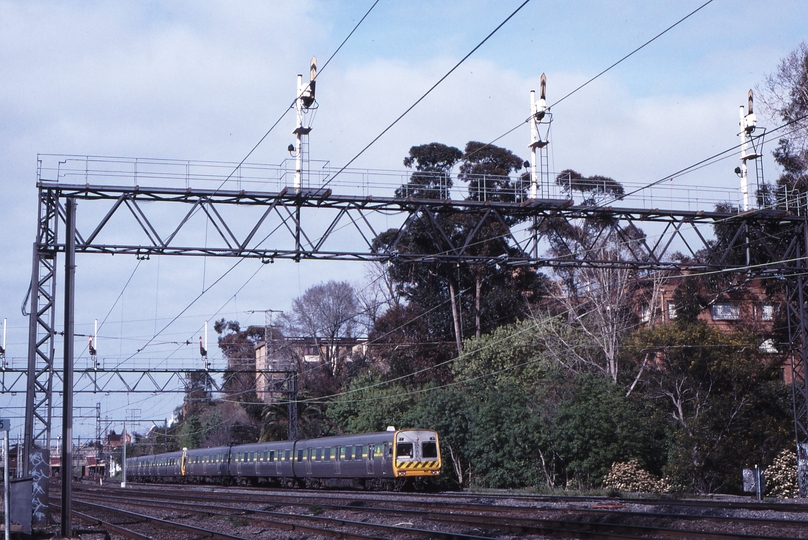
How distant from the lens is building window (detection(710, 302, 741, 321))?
155 feet

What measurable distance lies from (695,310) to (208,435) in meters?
53.8

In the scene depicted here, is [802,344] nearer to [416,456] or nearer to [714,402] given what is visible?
[714,402]

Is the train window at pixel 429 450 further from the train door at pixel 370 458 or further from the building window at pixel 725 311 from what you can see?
the building window at pixel 725 311

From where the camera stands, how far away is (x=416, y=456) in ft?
113

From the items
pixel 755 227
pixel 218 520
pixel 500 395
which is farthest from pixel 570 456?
pixel 218 520

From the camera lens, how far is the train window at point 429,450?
114 feet

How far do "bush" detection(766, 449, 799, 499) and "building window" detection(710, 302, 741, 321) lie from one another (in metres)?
17.6

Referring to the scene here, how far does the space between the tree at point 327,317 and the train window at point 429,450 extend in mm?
31398

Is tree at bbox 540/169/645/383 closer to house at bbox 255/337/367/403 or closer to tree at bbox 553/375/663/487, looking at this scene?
tree at bbox 553/375/663/487

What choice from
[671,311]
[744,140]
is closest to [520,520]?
[744,140]

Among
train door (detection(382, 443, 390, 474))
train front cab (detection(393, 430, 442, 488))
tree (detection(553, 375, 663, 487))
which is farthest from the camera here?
train door (detection(382, 443, 390, 474))

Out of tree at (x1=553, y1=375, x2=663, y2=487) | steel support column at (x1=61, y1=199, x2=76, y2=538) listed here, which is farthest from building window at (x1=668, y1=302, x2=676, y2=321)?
steel support column at (x1=61, y1=199, x2=76, y2=538)

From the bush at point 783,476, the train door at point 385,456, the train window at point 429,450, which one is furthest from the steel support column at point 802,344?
the train door at point 385,456

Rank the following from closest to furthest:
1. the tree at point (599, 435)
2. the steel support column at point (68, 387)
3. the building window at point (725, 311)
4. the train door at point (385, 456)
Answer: the steel support column at point (68, 387), the tree at point (599, 435), the train door at point (385, 456), the building window at point (725, 311)
